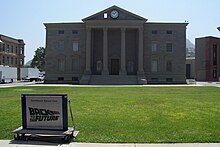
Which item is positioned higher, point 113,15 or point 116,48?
point 113,15

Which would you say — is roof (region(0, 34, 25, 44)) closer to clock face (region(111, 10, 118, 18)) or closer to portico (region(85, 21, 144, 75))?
portico (region(85, 21, 144, 75))

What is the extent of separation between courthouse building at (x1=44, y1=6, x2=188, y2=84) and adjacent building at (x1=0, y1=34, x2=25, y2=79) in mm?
19543

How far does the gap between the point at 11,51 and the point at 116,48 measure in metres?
34.7

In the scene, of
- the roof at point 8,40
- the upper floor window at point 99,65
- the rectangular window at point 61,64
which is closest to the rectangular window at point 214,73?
the upper floor window at point 99,65

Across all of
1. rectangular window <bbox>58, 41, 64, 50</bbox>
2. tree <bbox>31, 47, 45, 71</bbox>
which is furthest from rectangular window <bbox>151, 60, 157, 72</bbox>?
tree <bbox>31, 47, 45, 71</bbox>

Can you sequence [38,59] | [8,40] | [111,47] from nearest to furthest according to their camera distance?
[111,47] → [8,40] → [38,59]

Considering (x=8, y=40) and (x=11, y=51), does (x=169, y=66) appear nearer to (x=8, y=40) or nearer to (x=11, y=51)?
(x=8, y=40)

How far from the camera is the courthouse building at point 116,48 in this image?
6034 cm

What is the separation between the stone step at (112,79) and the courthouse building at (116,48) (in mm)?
1638

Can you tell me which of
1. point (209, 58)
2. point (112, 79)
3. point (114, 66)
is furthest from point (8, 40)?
point (209, 58)

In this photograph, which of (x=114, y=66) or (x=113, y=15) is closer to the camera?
(x=113, y=15)

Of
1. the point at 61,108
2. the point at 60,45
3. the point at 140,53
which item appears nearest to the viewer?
the point at 61,108

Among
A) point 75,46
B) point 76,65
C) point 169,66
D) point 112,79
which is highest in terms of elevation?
point 75,46

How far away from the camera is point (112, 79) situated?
187ft
